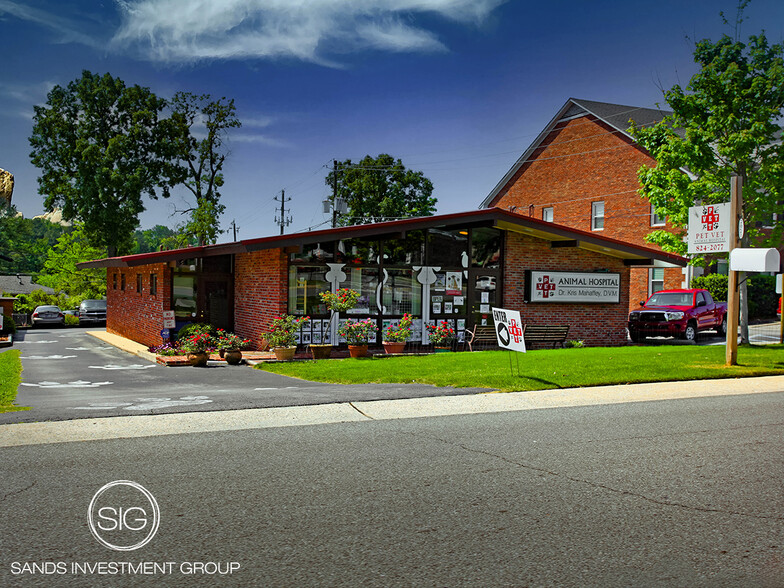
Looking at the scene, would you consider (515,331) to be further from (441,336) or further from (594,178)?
(594,178)

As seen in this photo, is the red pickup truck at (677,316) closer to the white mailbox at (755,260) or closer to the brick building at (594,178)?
the brick building at (594,178)

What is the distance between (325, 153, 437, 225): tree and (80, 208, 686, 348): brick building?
108 ft

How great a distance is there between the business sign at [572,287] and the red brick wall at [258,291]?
307 inches

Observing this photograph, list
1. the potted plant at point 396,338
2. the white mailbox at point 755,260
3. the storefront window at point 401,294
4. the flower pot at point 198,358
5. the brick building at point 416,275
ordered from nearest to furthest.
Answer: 1. the white mailbox at point 755,260
2. the flower pot at point 198,358
3. the potted plant at point 396,338
4. the brick building at point 416,275
5. the storefront window at point 401,294

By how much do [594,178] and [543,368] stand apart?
77.6 feet

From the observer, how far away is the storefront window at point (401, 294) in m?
19.2

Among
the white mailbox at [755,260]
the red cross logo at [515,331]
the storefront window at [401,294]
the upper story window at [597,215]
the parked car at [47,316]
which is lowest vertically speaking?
the parked car at [47,316]

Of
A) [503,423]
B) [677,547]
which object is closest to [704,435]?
[503,423]

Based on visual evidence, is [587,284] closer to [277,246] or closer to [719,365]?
[719,365]

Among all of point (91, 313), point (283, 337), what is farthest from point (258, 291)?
point (91, 313)

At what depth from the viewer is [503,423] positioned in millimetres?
8344

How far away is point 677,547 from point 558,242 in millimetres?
17088

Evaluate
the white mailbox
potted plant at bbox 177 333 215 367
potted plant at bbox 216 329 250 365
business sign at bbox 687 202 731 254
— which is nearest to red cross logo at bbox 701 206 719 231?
business sign at bbox 687 202 731 254

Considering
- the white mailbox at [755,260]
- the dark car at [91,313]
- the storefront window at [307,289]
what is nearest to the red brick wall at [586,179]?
the white mailbox at [755,260]
